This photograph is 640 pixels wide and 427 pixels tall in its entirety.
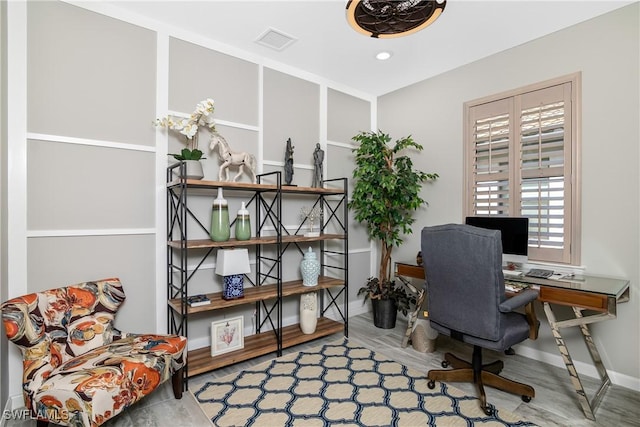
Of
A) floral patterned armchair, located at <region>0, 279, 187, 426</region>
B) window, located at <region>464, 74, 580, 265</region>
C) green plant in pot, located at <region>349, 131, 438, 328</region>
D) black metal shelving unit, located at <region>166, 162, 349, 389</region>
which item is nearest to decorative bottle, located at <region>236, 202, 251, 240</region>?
black metal shelving unit, located at <region>166, 162, 349, 389</region>

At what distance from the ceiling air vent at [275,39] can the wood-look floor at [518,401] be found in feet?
8.89

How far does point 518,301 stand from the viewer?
195 centimetres

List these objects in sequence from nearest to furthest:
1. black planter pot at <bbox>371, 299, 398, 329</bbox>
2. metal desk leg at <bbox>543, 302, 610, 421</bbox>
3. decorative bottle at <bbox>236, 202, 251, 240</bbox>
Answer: metal desk leg at <bbox>543, 302, 610, 421</bbox> < decorative bottle at <bbox>236, 202, 251, 240</bbox> < black planter pot at <bbox>371, 299, 398, 329</bbox>

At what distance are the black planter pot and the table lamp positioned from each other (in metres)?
1.55

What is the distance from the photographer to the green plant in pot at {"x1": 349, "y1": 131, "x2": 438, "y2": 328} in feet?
11.1

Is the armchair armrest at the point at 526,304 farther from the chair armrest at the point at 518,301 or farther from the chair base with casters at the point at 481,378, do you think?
the chair base with casters at the point at 481,378

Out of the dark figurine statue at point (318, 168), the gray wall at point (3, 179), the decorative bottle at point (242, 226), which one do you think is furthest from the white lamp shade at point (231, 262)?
the gray wall at point (3, 179)

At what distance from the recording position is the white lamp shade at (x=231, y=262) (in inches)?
102

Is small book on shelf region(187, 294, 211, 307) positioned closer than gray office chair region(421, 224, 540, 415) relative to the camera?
No

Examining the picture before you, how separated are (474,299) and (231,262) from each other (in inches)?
68.9

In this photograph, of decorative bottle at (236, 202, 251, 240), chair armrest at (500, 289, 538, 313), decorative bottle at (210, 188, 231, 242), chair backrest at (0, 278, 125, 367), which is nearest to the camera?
chair backrest at (0, 278, 125, 367)

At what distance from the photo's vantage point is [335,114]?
3.78 m

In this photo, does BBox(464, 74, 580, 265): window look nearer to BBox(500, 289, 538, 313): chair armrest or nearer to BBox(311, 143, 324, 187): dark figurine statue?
BBox(500, 289, 538, 313): chair armrest

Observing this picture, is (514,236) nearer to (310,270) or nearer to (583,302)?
(583,302)
